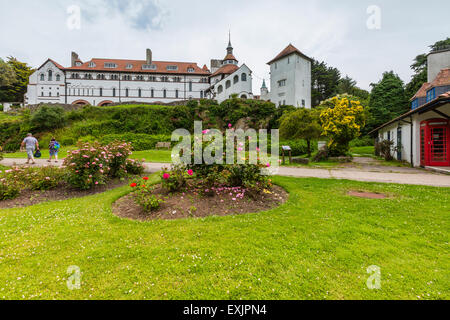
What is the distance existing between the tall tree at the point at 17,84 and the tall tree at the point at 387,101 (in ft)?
264

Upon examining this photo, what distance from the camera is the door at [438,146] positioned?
11.7 metres

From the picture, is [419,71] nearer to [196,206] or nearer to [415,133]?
[415,133]

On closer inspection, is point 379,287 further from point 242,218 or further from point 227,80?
point 227,80

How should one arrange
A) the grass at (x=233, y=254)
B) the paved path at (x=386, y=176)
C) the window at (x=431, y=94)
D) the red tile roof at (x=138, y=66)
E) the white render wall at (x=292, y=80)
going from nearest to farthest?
the grass at (x=233, y=254)
the paved path at (x=386, y=176)
the window at (x=431, y=94)
the white render wall at (x=292, y=80)
the red tile roof at (x=138, y=66)

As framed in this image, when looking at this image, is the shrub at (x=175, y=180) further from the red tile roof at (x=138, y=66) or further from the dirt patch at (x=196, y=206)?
the red tile roof at (x=138, y=66)

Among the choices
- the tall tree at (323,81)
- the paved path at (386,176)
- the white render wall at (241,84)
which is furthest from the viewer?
the tall tree at (323,81)

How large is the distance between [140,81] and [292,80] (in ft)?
110

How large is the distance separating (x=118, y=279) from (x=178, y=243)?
3.34 feet

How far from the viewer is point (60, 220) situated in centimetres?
438

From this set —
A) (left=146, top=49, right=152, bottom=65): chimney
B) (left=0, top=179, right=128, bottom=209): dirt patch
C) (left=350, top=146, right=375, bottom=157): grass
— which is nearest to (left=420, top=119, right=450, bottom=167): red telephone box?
(left=350, top=146, right=375, bottom=157): grass

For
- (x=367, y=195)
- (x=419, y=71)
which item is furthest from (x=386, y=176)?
(x=419, y=71)

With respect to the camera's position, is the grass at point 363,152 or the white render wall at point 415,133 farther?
the grass at point 363,152

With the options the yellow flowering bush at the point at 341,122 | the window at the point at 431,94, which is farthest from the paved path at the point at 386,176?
the window at the point at 431,94

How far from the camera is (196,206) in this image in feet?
16.8
